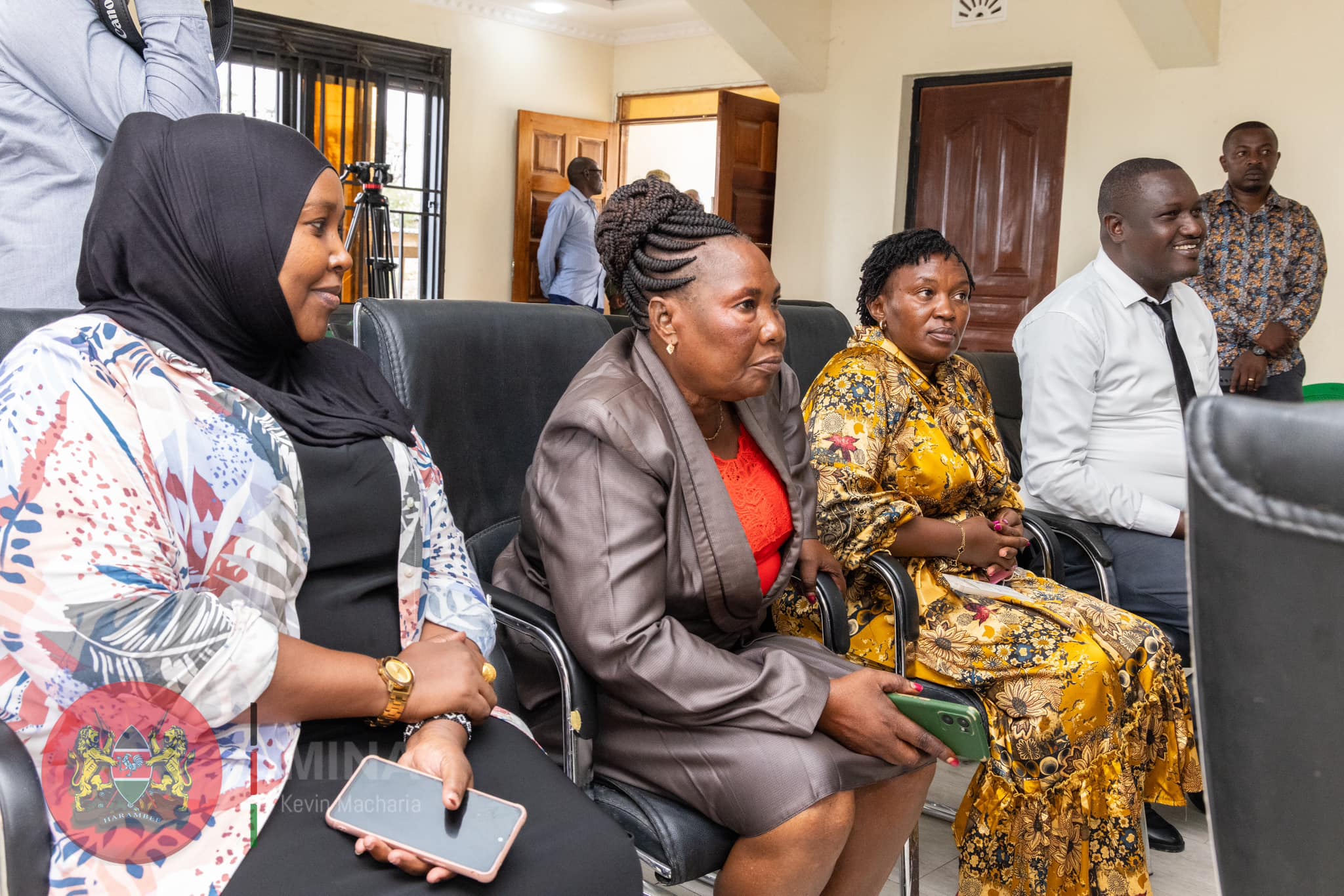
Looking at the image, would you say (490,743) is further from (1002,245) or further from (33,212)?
(1002,245)

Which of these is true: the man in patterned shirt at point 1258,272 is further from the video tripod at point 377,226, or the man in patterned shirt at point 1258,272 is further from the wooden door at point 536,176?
the wooden door at point 536,176

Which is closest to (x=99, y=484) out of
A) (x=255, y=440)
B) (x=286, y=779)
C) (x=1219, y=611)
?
(x=255, y=440)

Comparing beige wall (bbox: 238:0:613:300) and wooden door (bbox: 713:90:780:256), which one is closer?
wooden door (bbox: 713:90:780:256)

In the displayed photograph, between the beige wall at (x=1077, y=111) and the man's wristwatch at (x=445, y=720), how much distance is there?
505cm

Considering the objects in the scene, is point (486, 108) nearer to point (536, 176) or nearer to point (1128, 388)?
point (536, 176)

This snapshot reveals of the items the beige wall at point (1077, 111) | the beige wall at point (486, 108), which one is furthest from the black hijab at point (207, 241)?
the beige wall at point (486, 108)

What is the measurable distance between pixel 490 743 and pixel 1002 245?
17.8ft

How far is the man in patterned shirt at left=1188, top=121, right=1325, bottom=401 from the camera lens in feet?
14.4

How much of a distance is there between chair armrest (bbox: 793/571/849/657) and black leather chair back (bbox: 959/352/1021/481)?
1.12 metres

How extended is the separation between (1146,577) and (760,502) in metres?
1.03

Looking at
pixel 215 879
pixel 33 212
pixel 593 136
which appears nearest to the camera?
pixel 215 879

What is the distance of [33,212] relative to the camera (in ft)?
4.94

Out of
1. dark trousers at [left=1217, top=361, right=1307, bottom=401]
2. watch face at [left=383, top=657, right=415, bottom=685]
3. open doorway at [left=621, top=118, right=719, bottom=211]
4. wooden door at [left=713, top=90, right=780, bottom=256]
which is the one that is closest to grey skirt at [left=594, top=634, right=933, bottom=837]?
watch face at [left=383, top=657, right=415, bottom=685]

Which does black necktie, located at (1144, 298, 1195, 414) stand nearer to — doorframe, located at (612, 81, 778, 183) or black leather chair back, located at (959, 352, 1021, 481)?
black leather chair back, located at (959, 352, 1021, 481)
